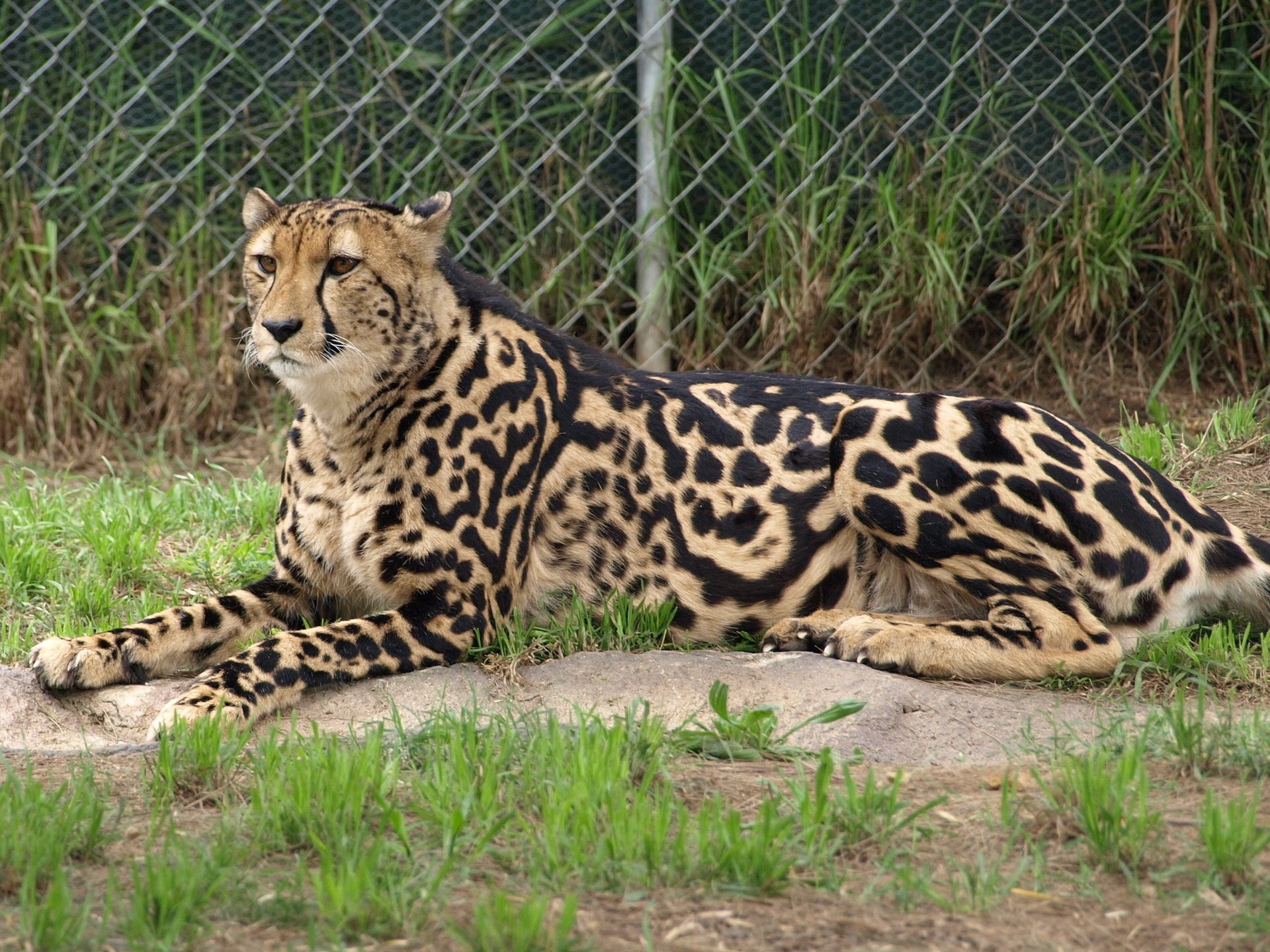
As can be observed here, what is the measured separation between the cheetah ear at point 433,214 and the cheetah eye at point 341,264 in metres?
0.26

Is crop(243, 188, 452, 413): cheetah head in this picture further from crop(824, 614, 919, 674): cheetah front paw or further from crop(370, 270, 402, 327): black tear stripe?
crop(824, 614, 919, 674): cheetah front paw

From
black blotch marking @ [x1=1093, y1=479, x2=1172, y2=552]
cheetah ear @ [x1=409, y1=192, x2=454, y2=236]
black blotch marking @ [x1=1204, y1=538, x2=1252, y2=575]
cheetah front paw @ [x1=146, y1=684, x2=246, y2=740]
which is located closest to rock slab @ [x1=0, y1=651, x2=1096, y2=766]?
cheetah front paw @ [x1=146, y1=684, x2=246, y2=740]

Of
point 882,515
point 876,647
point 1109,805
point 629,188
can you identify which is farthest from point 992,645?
point 629,188

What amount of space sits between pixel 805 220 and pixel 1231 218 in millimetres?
2016

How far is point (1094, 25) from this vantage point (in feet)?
24.0

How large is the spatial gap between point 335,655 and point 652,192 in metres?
3.55

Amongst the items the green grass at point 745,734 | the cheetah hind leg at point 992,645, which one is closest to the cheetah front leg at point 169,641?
the green grass at point 745,734

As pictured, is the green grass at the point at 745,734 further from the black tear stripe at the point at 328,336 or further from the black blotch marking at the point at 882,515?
the black tear stripe at the point at 328,336

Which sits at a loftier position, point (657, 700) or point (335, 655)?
point (657, 700)

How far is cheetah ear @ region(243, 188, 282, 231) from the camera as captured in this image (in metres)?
4.61

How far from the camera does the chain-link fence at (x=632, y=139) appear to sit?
706 centimetres

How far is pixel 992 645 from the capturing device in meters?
4.29

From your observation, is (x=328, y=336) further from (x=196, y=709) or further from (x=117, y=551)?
(x=117, y=551)

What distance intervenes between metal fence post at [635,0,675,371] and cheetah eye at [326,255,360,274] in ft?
9.21
